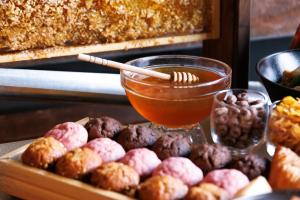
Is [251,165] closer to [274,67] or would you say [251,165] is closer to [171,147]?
[171,147]

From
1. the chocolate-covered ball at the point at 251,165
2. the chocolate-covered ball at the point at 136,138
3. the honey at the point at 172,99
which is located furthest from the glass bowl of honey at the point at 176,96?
the chocolate-covered ball at the point at 251,165

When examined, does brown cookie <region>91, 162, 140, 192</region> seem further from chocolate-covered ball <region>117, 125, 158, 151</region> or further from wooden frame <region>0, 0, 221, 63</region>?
wooden frame <region>0, 0, 221, 63</region>

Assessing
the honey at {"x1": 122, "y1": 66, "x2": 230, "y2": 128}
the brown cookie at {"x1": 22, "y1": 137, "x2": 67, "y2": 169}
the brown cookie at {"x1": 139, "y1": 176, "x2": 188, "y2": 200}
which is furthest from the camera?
the honey at {"x1": 122, "y1": 66, "x2": 230, "y2": 128}

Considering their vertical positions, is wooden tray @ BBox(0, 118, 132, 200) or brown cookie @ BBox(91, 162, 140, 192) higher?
brown cookie @ BBox(91, 162, 140, 192)

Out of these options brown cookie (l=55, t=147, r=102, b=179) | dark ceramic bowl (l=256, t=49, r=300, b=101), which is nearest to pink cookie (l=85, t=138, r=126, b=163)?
brown cookie (l=55, t=147, r=102, b=179)

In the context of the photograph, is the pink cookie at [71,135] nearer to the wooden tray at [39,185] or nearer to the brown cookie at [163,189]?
the wooden tray at [39,185]

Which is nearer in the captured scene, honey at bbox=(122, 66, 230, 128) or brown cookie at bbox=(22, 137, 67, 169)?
brown cookie at bbox=(22, 137, 67, 169)

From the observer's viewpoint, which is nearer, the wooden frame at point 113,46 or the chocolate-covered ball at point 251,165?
the chocolate-covered ball at point 251,165

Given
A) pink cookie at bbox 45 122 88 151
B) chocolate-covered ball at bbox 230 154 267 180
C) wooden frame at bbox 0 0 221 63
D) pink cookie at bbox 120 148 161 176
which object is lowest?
chocolate-covered ball at bbox 230 154 267 180
